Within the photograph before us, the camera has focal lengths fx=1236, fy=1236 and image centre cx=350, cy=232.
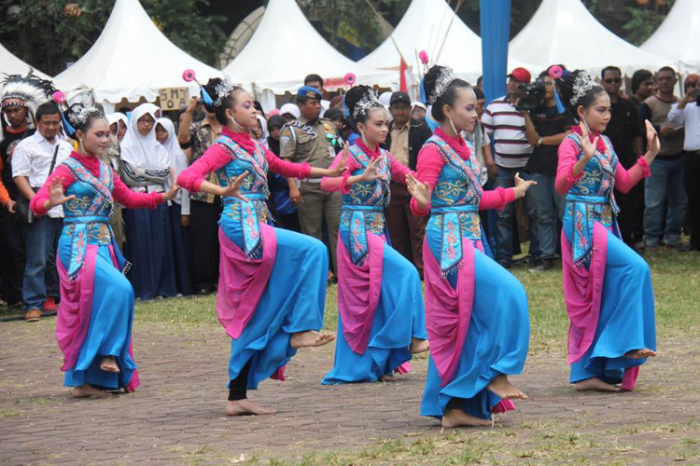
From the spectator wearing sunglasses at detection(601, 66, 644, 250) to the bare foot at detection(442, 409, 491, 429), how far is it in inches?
339

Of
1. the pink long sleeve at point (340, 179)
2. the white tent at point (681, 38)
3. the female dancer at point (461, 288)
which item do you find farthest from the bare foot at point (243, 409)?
the white tent at point (681, 38)

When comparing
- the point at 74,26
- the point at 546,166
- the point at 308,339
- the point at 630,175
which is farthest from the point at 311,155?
the point at 74,26

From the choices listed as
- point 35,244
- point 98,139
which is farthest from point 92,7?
point 98,139

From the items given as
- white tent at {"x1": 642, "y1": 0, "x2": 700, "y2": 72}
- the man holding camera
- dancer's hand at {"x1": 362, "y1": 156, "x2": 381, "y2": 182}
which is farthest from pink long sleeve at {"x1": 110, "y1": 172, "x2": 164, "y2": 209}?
white tent at {"x1": 642, "y1": 0, "x2": 700, "y2": 72}

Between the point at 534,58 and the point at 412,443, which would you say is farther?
the point at 534,58

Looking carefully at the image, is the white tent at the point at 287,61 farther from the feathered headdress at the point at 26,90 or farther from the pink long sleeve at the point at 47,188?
the pink long sleeve at the point at 47,188

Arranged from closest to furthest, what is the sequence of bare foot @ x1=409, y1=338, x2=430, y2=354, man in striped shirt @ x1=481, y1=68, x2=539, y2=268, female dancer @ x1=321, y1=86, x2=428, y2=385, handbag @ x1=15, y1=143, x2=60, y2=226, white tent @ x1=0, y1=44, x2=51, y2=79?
female dancer @ x1=321, y1=86, x2=428, y2=385 → bare foot @ x1=409, y1=338, x2=430, y2=354 → handbag @ x1=15, y1=143, x2=60, y2=226 → man in striped shirt @ x1=481, y1=68, x2=539, y2=268 → white tent @ x1=0, y1=44, x2=51, y2=79

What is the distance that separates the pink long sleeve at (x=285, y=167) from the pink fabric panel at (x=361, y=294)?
2.56 ft

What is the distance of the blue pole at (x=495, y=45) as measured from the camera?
48.3ft

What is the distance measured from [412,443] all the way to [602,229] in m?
2.28

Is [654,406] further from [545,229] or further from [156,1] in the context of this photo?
[156,1]

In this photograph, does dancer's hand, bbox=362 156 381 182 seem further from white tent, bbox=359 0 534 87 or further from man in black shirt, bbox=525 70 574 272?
white tent, bbox=359 0 534 87

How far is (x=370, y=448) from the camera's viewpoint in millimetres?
Answer: 6090

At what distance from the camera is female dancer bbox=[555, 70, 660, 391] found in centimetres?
747
